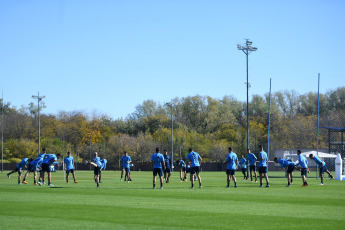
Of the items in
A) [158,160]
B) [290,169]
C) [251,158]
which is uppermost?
[158,160]

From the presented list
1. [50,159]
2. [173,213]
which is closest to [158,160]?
[50,159]

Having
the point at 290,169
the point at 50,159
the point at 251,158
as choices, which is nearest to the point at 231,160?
the point at 290,169

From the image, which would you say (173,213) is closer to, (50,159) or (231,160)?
(231,160)

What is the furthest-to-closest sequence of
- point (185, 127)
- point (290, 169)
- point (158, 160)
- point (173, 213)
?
point (185, 127) < point (290, 169) < point (158, 160) < point (173, 213)

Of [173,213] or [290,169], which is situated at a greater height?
[290,169]

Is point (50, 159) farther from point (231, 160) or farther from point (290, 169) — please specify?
point (290, 169)

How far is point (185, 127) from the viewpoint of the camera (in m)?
104

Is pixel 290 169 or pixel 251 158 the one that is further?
pixel 251 158

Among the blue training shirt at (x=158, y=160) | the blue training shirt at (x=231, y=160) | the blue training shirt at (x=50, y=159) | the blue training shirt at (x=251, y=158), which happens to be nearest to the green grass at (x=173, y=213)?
the blue training shirt at (x=158, y=160)

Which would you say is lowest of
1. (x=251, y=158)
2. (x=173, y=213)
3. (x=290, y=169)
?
(x=173, y=213)

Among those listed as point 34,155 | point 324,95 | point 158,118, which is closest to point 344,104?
point 324,95

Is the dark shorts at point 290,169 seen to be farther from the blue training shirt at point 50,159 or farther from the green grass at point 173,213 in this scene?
the blue training shirt at point 50,159

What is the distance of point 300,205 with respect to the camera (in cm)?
1773

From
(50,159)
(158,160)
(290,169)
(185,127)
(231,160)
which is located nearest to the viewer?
(158,160)
